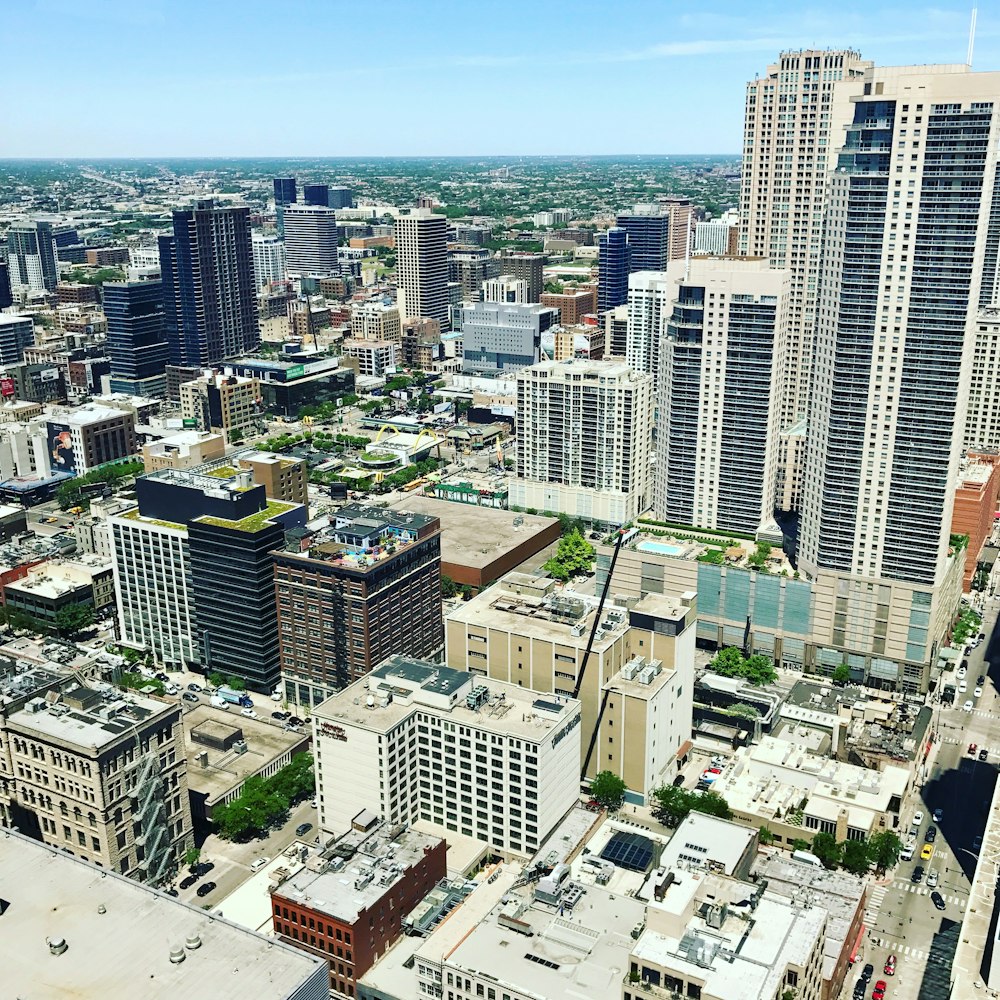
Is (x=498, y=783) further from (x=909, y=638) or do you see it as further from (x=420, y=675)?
(x=909, y=638)

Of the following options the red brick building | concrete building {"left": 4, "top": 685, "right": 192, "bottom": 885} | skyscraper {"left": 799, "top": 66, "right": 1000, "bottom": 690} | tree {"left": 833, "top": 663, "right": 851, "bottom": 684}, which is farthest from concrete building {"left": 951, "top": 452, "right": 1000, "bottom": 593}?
concrete building {"left": 4, "top": 685, "right": 192, "bottom": 885}

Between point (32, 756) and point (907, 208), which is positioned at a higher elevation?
→ point (907, 208)

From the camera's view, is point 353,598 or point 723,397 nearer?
point 353,598

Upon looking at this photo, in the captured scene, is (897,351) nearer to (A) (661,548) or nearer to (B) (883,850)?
(A) (661,548)

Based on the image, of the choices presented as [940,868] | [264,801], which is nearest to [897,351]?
[940,868]

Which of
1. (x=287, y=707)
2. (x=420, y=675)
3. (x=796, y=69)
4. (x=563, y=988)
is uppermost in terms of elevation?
(x=796, y=69)

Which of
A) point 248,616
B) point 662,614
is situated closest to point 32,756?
point 248,616

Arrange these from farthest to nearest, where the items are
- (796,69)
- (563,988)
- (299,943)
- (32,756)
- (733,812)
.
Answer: (796,69) → (733,812) → (32,756) → (299,943) → (563,988)
